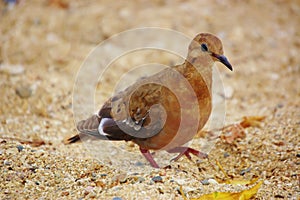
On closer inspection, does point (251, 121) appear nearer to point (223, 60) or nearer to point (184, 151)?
point (184, 151)

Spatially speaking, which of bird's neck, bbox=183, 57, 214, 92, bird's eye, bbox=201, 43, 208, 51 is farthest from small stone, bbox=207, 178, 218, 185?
bird's eye, bbox=201, 43, 208, 51

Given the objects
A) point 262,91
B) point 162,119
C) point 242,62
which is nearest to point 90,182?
point 162,119

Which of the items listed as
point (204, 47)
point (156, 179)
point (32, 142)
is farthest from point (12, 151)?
point (204, 47)

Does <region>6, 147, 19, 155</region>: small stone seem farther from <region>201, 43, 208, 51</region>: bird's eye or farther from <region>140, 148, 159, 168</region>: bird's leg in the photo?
<region>201, 43, 208, 51</region>: bird's eye

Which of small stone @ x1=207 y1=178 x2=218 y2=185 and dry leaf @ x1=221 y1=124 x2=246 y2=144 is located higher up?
dry leaf @ x1=221 y1=124 x2=246 y2=144

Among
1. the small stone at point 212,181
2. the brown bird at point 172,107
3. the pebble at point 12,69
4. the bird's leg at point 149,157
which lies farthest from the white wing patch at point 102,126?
the pebble at point 12,69
